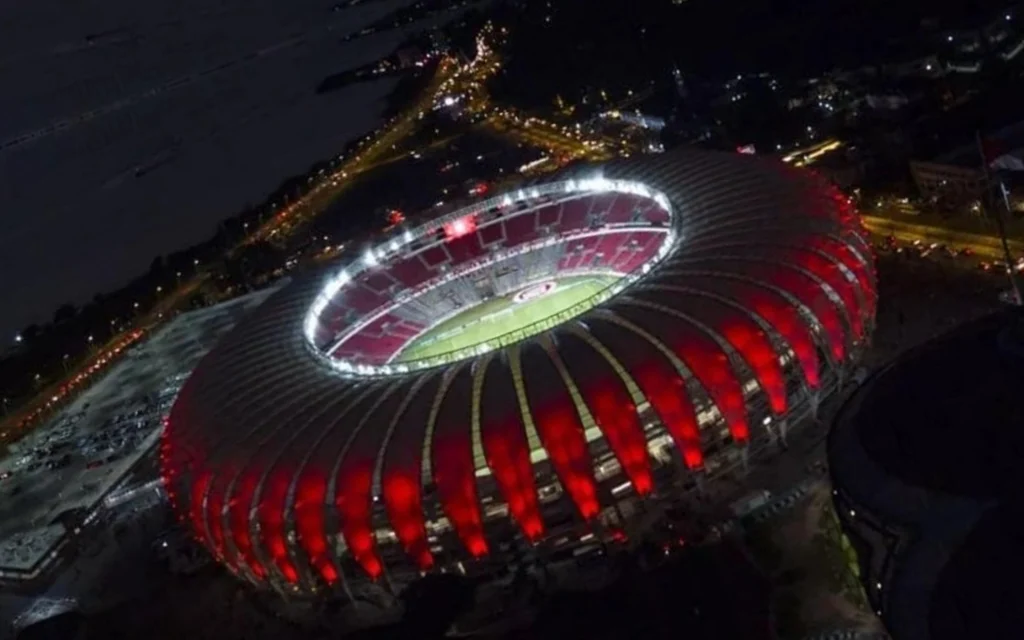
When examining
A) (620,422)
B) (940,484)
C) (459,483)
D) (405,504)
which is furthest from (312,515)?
(940,484)

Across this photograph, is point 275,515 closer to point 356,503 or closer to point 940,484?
point 356,503

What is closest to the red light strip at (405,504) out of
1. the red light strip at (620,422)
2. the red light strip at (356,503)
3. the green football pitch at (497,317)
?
the red light strip at (356,503)

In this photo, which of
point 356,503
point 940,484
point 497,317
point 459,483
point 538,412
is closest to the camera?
point 940,484

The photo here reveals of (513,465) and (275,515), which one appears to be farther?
(275,515)

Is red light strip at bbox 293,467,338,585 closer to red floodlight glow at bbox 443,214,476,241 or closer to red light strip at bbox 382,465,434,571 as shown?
red light strip at bbox 382,465,434,571

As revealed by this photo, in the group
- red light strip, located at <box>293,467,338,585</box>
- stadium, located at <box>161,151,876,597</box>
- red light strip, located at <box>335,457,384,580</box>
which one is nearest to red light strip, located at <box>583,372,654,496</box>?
stadium, located at <box>161,151,876,597</box>

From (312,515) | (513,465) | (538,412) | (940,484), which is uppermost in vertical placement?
(538,412)

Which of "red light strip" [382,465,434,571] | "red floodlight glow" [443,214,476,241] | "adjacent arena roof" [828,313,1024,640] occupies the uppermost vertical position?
"red floodlight glow" [443,214,476,241]
